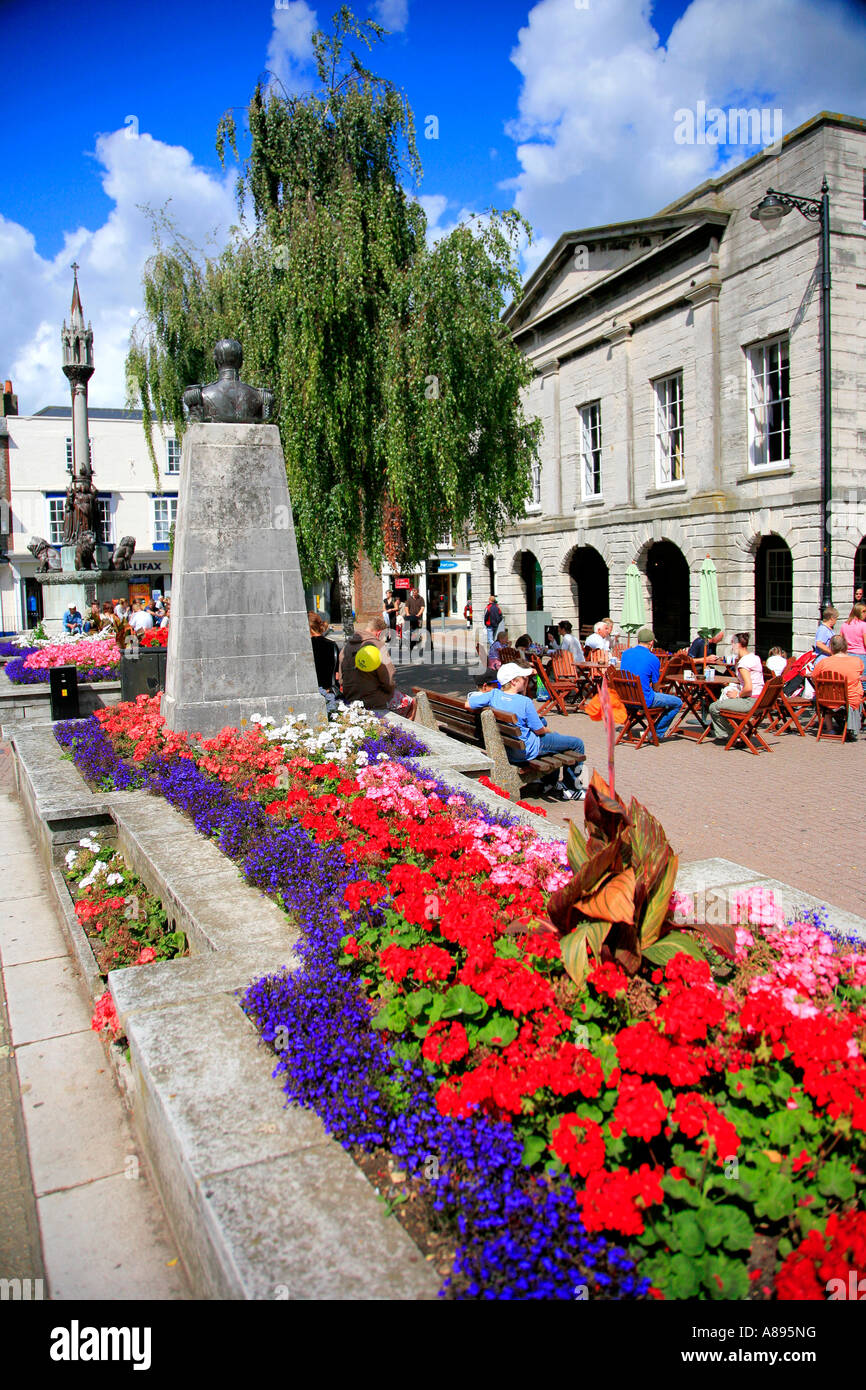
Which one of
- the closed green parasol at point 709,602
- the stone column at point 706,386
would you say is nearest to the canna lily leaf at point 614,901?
the closed green parasol at point 709,602

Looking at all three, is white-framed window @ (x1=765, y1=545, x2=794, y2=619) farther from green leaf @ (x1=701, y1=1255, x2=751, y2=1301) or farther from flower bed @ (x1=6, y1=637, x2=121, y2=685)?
green leaf @ (x1=701, y1=1255, x2=751, y2=1301)

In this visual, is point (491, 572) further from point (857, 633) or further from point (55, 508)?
point (55, 508)

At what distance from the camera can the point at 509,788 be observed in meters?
7.86

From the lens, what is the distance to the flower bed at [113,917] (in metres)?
4.42

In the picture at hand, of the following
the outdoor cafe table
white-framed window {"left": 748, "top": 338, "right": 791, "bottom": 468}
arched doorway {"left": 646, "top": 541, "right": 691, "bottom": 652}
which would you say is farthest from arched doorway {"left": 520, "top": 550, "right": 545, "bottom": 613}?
the outdoor cafe table

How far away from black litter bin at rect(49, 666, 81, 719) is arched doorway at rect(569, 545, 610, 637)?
16255 mm

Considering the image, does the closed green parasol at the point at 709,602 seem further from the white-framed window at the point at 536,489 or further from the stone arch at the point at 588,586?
the white-framed window at the point at 536,489

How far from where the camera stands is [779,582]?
1919cm

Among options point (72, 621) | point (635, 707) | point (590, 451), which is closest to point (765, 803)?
point (635, 707)

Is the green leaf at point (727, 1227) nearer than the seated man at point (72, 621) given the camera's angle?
Yes

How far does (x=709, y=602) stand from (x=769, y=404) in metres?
4.00

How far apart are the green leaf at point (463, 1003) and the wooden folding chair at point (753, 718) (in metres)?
8.73

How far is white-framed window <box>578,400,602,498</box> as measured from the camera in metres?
22.8
